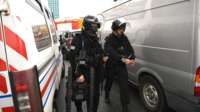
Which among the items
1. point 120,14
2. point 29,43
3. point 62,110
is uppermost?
point 120,14

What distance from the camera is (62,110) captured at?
16.6 ft

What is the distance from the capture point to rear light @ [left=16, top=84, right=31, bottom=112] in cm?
170

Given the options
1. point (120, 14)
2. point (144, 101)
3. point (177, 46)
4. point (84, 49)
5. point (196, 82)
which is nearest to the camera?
point (196, 82)

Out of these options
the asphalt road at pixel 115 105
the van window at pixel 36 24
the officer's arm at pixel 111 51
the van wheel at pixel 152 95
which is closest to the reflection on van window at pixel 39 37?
the van window at pixel 36 24

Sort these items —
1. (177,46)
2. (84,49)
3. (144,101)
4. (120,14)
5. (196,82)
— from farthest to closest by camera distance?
(120,14), (144,101), (84,49), (177,46), (196,82)

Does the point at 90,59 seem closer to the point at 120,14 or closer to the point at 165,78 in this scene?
the point at 165,78

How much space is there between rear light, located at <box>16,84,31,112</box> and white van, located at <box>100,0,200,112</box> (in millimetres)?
2210

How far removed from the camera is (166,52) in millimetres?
3691

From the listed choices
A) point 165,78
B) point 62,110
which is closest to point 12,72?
point 165,78

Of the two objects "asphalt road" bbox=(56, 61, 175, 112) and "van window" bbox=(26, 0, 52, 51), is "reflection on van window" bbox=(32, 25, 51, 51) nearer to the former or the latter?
→ "van window" bbox=(26, 0, 52, 51)

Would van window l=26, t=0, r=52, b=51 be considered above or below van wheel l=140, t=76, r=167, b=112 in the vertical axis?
above

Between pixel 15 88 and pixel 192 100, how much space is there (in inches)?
96.9

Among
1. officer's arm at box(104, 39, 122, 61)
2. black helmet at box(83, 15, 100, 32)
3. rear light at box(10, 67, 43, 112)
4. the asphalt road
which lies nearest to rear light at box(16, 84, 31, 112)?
rear light at box(10, 67, 43, 112)

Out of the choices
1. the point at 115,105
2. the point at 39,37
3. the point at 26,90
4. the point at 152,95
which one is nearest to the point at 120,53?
the point at 152,95
